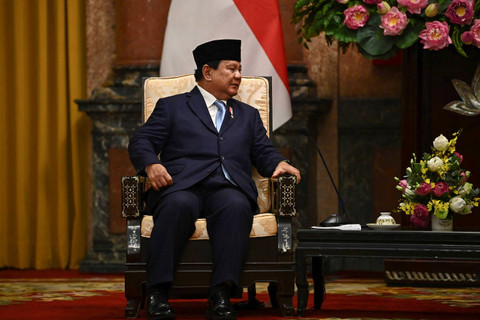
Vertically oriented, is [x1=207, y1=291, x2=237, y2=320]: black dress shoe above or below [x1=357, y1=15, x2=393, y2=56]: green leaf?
below

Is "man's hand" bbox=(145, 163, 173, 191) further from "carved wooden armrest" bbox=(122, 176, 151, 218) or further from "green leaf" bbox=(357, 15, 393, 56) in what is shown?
"green leaf" bbox=(357, 15, 393, 56)

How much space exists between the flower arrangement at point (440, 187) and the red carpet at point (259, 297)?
1.39ft

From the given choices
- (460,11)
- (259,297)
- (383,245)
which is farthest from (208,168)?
(460,11)

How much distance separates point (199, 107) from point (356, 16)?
1101 mm

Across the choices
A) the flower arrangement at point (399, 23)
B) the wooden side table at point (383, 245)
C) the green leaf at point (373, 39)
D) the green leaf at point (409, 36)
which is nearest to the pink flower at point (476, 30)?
the flower arrangement at point (399, 23)

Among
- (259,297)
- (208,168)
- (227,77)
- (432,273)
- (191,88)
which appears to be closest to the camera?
(208,168)

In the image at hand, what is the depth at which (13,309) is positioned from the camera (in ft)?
13.7

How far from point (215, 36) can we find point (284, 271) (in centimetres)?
203

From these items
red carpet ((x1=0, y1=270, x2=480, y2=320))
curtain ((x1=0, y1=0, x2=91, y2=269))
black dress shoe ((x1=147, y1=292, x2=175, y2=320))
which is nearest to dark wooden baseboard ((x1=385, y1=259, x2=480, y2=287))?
red carpet ((x1=0, y1=270, x2=480, y2=320))

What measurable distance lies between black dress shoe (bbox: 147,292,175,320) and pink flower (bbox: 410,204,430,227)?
3.57ft

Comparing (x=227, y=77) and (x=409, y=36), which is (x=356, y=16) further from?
(x=227, y=77)

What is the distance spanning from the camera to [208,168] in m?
4.01

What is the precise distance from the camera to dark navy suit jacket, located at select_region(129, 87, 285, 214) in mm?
3998

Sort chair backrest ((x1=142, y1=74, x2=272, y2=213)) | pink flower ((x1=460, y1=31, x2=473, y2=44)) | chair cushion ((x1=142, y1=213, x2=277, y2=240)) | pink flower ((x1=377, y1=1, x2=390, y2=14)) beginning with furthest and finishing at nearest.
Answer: pink flower ((x1=460, y1=31, x2=473, y2=44))
pink flower ((x1=377, y1=1, x2=390, y2=14))
chair backrest ((x1=142, y1=74, x2=272, y2=213))
chair cushion ((x1=142, y1=213, x2=277, y2=240))
